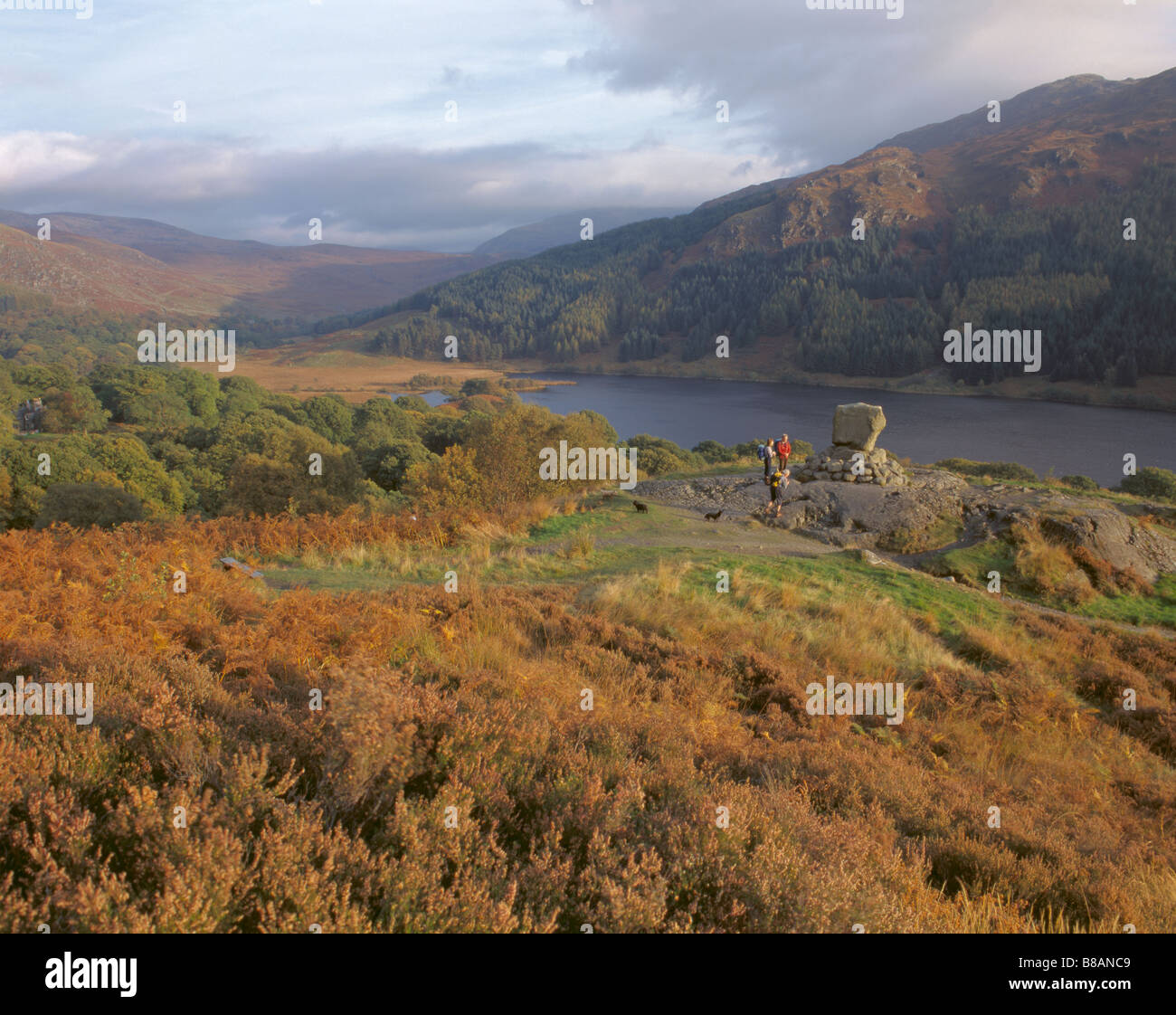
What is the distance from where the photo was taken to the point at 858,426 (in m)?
22.1

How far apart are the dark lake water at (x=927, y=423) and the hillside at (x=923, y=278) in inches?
548

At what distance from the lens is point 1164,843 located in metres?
5.57

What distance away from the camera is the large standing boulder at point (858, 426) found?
21906 millimetres

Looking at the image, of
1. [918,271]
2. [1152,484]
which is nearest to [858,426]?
[1152,484]

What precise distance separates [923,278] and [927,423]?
75654 millimetres

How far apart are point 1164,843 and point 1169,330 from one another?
116 metres

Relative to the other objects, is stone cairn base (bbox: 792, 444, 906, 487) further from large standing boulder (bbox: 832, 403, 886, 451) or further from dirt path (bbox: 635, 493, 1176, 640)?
dirt path (bbox: 635, 493, 1176, 640)

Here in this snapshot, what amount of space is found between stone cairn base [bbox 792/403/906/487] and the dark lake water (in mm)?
34315

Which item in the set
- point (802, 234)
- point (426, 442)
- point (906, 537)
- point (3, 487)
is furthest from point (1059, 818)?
point (802, 234)

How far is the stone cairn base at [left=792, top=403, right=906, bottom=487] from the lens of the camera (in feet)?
68.8

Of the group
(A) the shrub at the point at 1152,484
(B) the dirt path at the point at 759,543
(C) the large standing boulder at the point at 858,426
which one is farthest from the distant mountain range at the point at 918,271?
(B) the dirt path at the point at 759,543

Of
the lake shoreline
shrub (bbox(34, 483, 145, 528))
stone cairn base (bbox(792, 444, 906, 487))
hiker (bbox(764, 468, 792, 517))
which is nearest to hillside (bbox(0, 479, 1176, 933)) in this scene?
hiker (bbox(764, 468, 792, 517))

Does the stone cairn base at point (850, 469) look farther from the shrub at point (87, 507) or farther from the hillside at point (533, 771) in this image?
the shrub at point (87, 507)
